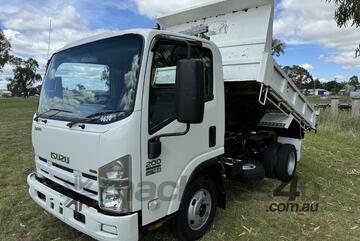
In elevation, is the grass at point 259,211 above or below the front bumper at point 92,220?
below

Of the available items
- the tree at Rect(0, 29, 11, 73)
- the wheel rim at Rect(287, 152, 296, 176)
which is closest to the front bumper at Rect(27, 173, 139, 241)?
the wheel rim at Rect(287, 152, 296, 176)

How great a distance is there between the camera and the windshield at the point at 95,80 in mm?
2846

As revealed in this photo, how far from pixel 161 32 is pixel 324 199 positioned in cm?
398

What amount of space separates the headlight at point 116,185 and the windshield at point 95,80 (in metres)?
0.41

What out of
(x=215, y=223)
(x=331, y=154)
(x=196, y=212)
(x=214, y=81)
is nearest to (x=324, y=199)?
(x=215, y=223)

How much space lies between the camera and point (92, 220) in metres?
2.81

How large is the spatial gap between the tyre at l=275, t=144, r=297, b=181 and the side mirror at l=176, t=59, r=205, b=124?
3339mm

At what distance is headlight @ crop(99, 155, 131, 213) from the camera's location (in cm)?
274

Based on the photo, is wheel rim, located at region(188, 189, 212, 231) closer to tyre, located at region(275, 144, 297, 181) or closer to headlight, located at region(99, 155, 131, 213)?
headlight, located at region(99, 155, 131, 213)

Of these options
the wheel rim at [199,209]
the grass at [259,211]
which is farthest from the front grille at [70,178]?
the wheel rim at [199,209]

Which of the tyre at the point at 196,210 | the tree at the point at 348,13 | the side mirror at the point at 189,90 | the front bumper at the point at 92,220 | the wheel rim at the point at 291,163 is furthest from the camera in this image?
the tree at the point at 348,13

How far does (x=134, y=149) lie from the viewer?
2.75 metres

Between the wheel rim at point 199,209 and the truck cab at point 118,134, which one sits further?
the wheel rim at point 199,209

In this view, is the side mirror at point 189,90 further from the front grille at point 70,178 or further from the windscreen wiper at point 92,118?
the front grille at point 70,178
